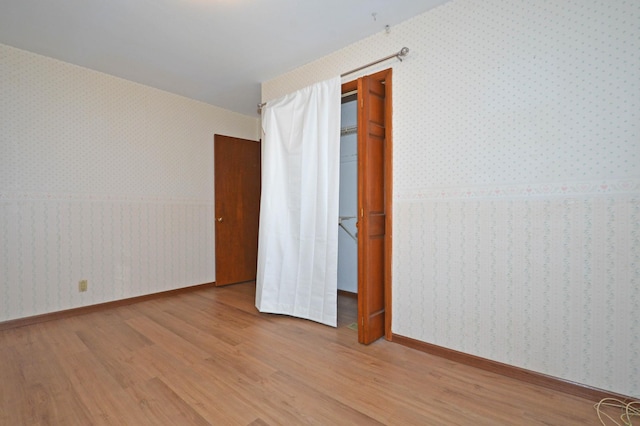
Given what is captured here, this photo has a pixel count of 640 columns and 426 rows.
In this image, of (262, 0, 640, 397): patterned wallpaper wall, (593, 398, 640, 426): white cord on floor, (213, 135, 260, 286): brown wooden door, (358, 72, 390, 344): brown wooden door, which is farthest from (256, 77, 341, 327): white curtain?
(593, 398, 640, 426): white cord on floor

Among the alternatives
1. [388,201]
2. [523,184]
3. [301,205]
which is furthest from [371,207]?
[523,184]

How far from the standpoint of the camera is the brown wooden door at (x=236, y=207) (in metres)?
4.30

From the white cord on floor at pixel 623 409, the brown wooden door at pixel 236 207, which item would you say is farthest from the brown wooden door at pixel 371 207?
the brown wooden door at pixel 236 207

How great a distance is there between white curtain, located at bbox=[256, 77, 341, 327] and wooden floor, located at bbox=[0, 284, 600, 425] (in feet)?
1.07

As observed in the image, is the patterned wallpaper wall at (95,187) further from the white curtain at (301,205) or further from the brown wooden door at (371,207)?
the brown wooden door at (371,207)

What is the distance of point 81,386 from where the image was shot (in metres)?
1.76

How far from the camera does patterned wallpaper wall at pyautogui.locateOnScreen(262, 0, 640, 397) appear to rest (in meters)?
1.60

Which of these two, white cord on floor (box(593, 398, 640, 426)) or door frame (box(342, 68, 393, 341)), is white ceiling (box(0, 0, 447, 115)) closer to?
door frame (box(342, 68, 393, 341))

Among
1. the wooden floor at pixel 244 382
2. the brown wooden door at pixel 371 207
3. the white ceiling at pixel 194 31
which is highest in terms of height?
the white ceiling at pixel 194 31

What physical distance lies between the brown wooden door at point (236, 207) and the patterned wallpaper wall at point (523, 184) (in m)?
2.73

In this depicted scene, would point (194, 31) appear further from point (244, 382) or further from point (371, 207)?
point (244, 382)

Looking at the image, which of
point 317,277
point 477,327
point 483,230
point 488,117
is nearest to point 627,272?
point 483,230

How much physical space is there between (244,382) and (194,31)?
2.62 meters

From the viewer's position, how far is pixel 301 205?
284 centimetres
